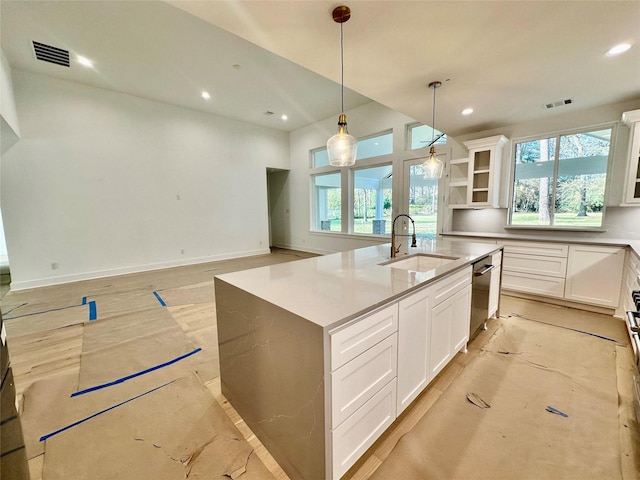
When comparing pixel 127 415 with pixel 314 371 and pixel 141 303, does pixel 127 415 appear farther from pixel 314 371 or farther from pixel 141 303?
pixel 141 303

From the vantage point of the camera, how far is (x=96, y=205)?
487 cm

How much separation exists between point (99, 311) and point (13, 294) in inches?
81.7

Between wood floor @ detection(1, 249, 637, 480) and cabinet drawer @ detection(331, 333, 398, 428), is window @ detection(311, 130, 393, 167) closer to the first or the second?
wood floor @ detection(1, 249, 637, 480)

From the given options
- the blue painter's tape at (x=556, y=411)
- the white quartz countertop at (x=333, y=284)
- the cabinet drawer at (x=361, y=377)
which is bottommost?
the blue painter's tape at (x=556, y=411)

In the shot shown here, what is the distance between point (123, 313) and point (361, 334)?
3.43m

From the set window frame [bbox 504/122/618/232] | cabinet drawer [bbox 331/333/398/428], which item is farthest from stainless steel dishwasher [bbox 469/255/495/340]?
window frame [bbox 504/122/618/232]

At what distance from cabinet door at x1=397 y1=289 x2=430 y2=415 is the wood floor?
23 centimetres

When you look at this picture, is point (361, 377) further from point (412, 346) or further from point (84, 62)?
point (84, 62)

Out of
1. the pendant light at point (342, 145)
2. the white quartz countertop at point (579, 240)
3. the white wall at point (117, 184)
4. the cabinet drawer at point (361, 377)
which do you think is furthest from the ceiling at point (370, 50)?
the cabinet drawer at point (361, 377)

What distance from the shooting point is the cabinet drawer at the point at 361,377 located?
1.05 m

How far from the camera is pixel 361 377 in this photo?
3.81ft

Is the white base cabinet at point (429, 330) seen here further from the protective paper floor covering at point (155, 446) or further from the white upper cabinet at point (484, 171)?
the white upper cabinet at point (484, 171)

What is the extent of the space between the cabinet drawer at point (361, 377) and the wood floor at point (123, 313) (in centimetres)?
45

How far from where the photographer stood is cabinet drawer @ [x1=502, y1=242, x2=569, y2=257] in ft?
10.6
